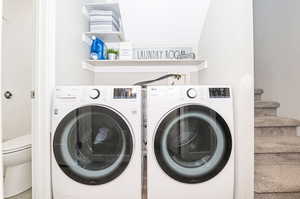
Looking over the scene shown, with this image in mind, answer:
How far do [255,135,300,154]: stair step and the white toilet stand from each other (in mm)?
1974

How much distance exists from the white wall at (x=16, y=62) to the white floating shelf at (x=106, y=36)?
0.79 metres

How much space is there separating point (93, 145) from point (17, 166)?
30.0 inches

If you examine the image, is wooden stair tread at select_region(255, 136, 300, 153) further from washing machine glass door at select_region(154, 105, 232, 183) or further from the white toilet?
the white toilet

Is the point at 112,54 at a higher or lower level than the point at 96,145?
higher

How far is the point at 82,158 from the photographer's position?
3.92 feet

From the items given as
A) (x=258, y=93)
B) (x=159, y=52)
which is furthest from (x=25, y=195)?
(x=258, y=93)

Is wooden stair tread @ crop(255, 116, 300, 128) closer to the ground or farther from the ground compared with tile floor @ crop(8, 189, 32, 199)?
farther from the ground

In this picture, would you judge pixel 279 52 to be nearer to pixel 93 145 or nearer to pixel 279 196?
pixel 279 196

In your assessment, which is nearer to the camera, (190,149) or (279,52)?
(190,149)

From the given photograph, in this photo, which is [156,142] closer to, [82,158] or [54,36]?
[82,158]

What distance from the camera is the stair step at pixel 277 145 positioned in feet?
4.86

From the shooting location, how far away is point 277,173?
1.36 metres

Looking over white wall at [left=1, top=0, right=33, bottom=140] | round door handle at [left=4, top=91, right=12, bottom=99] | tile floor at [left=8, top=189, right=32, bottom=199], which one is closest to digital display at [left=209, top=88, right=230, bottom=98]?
tile floor at [left=8, top=189, right=32, bottom=199]

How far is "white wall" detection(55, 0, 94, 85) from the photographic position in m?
1.36
